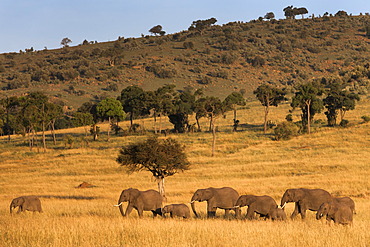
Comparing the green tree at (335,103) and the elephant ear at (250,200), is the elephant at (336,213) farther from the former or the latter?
the green tree at (335,103)

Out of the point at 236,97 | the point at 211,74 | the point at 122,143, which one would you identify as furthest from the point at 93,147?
the point at 211,74

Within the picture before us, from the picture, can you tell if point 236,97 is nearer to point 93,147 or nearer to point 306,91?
point 306,91

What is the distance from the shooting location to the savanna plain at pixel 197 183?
46.2 feet

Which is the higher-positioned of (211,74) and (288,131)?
(211,74)

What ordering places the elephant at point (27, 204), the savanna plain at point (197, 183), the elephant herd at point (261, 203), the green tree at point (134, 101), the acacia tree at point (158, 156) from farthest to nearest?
the green tree at point (134, 101), the acacia tree at point (158, 156), the elephant at point (27, 204), the elephant herd at point (261, 203), the savanna plain at point (197, 183)

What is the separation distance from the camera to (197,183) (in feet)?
132

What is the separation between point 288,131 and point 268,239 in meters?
56.9

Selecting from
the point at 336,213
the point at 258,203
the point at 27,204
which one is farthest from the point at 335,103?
the point at 336,213

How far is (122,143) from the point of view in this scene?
229 feet

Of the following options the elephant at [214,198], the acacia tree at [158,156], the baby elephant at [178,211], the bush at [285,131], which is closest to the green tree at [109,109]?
the bush at [285,131]

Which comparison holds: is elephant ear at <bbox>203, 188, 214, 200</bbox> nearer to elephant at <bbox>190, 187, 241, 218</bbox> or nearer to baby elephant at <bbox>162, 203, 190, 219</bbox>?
elephant at <bbox>190, 187, 241, 218</bbox>

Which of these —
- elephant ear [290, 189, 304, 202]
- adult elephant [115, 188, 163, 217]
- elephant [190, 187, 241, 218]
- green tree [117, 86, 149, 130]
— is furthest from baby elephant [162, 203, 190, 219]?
green tree [117, 86, 149, 130]

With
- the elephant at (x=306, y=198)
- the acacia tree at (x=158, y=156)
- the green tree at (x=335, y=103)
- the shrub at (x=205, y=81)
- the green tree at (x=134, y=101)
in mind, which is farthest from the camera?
the shrub at (x=205, y=81)

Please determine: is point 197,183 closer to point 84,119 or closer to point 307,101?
point 307,101
